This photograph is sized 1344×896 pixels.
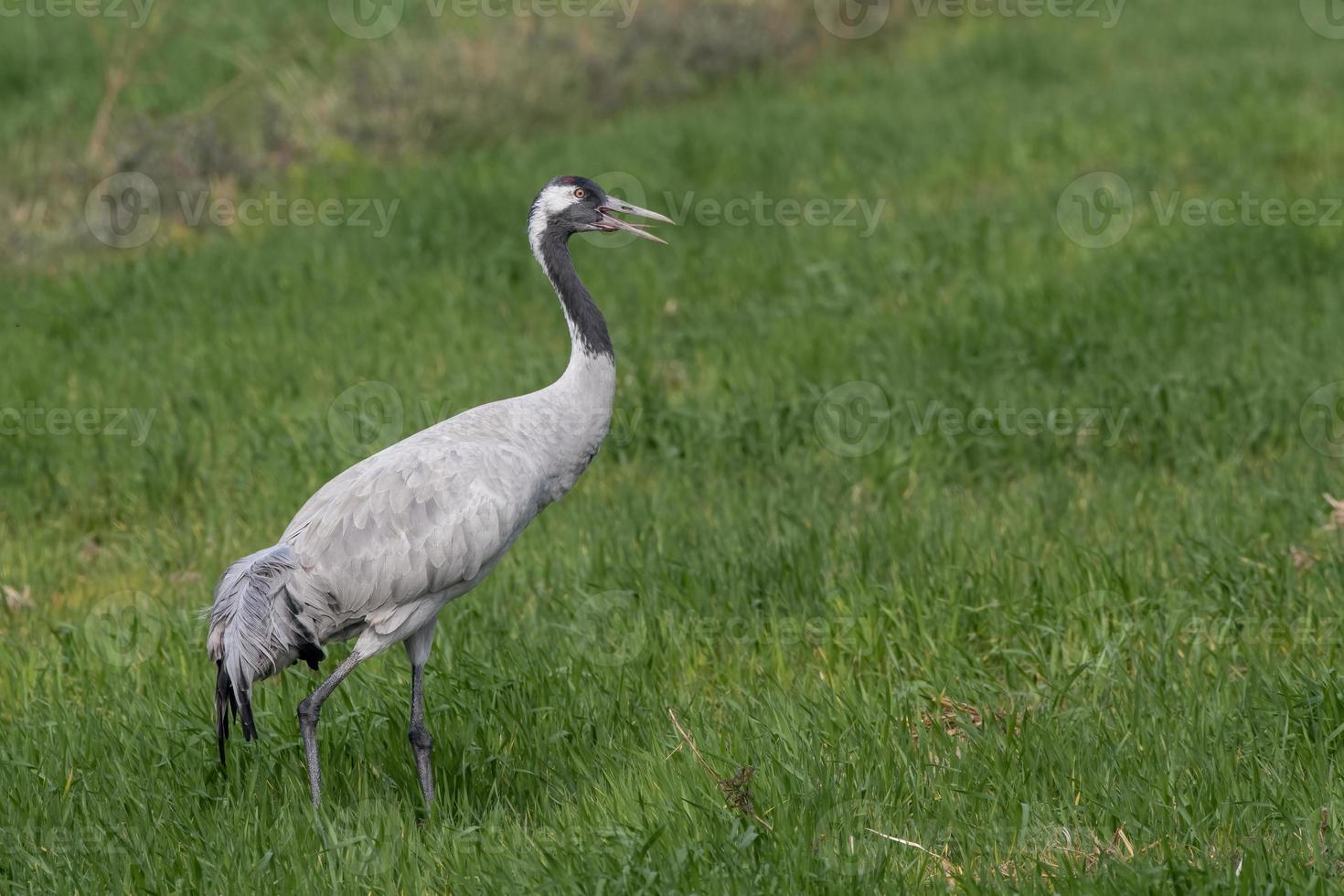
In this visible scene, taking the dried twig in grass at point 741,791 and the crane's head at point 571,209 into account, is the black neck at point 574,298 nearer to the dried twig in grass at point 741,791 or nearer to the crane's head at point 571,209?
the crane's head at point 571,209

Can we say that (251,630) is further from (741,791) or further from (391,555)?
(741,791)

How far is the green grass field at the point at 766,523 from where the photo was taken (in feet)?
12.8

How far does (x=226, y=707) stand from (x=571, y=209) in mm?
2011

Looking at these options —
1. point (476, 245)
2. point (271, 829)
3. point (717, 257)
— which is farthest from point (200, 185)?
point (271, 829)

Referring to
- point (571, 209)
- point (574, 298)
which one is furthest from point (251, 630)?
point (571, 209)

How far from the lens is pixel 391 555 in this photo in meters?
4.39

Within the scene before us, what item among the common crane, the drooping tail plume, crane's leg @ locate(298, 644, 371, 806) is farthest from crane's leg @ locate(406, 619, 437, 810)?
the drooping tail plume

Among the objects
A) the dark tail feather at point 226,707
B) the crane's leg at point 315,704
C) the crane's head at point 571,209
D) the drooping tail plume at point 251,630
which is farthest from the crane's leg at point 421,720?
the crane's head at point 571,209

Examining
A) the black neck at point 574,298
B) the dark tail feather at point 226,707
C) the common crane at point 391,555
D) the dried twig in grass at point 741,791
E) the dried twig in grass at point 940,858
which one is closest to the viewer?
the dried twig in grass at point 940,858

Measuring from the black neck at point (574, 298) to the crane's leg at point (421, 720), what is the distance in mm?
1076

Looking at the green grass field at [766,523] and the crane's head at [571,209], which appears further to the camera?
the crane's head at [571,209]

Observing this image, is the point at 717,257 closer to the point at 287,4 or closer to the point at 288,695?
the point at 288,695

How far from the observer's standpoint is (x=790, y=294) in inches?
370

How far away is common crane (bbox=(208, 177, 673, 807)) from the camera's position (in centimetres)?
434
